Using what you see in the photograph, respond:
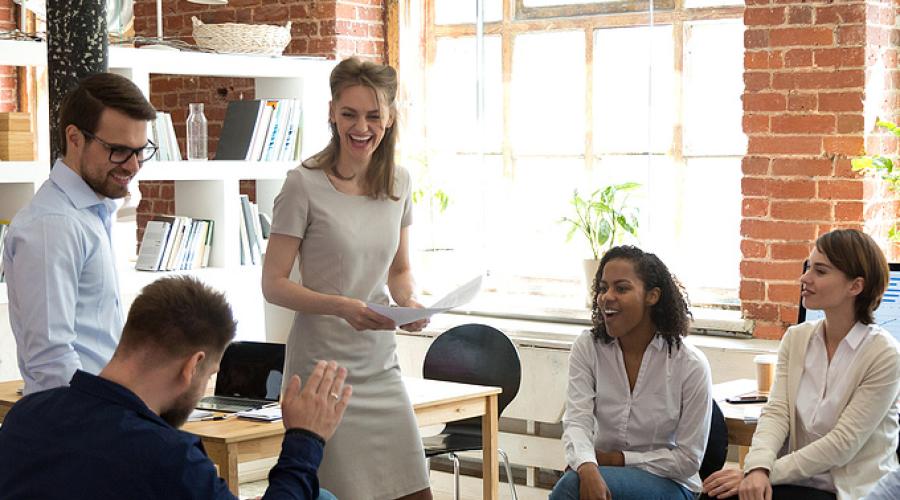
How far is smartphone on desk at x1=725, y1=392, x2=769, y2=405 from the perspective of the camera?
399 centimetres

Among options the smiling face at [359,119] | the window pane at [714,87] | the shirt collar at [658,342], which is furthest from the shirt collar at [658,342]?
the window pane at [714,87]

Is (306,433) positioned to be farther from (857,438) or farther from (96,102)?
(857,438)

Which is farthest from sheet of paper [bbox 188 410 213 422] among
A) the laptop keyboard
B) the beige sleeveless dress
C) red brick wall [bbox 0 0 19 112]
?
red brick wall [bbox 0 0 19 112]

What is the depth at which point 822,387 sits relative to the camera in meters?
3.54

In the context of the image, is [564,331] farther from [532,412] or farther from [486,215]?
[486,215]

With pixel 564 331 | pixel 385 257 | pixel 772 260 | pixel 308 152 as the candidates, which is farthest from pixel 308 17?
pixel 385 257

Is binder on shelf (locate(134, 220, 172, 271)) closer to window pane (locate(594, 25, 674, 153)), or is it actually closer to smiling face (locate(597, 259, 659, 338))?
window pane (locate(594, 25, 674, 153))

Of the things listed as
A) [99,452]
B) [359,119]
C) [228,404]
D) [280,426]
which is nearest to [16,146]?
[228,404]

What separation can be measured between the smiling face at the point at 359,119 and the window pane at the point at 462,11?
2.99 m

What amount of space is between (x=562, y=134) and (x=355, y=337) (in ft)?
9.60

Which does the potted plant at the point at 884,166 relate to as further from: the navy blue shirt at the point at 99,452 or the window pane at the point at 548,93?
the navy blue shirt at the point at 99,452

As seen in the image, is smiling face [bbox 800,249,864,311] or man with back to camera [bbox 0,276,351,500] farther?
smiling face [bbox 800,249,864,311]

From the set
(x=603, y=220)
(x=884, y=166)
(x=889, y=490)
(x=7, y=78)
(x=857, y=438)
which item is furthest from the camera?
(x=7, y=78)

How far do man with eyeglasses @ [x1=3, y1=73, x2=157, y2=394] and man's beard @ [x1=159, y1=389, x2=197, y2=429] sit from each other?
2.05 feet
